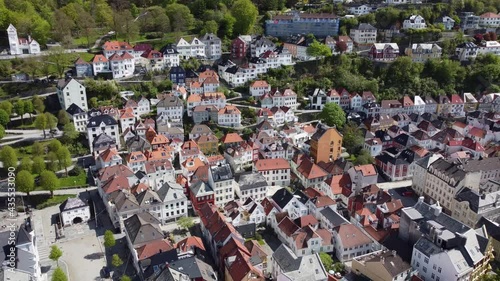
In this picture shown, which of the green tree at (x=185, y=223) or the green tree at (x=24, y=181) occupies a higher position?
the green tree at (x=24, y=181)

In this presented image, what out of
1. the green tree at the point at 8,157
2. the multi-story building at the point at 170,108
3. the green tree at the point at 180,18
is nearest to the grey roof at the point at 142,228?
the green tree at the point at 8,157

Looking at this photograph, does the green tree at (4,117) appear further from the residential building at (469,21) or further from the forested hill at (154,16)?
the residential building at (469,21)

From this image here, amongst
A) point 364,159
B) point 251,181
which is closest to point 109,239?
point 251,181

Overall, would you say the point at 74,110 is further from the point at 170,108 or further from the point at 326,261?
the point at 326,261

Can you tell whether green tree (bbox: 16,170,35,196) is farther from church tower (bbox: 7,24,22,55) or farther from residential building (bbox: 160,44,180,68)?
church tower (bbox: 7,24,22,55)

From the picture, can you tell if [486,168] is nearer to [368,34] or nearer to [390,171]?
[390,171]

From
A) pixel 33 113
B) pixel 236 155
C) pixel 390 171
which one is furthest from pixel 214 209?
pixel 33 113
